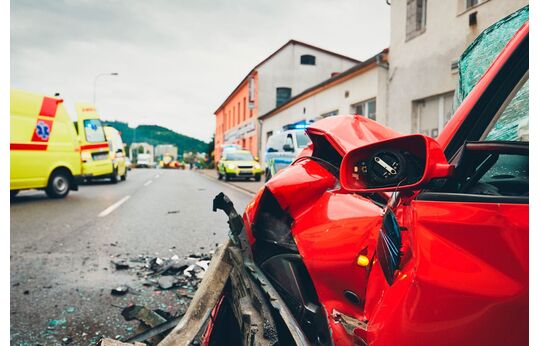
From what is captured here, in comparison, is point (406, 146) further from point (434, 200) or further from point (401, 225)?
point (401, 225)

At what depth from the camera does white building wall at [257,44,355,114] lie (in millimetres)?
34656

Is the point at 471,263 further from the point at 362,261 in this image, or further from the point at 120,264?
the point at 120,264

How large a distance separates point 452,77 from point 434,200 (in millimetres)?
11501

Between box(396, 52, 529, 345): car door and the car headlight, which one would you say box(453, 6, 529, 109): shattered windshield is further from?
the car headlight

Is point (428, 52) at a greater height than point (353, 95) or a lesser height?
greater

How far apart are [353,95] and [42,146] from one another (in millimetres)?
11292

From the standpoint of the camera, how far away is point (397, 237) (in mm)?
1164

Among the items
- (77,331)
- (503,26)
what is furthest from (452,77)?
(77,331)

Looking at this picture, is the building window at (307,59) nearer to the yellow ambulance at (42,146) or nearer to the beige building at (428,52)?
the beige building at (428,52)

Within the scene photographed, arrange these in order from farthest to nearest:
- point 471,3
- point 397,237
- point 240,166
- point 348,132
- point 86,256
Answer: point 240,166 < point 471,3 < point 86,256 < point 348,132 < point 397,237

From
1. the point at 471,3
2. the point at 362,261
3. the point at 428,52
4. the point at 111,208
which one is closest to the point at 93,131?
the point at 111,208

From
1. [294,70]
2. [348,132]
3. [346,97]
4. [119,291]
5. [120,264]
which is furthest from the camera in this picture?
[294,70]

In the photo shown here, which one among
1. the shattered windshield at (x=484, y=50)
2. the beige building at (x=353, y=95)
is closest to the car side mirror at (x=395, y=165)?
the shattered windshield at (x=484, y=50)

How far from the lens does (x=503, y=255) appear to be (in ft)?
2.81
